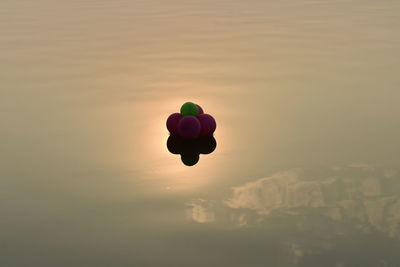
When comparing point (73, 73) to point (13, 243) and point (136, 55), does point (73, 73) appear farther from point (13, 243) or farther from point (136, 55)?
point (13, 243)

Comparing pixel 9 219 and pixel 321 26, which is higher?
pixel 321 26

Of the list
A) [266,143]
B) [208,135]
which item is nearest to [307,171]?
[266,143]

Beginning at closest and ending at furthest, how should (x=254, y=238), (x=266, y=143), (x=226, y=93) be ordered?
(x=254, y=238), (x=266, y=143), (x=226, y=93)

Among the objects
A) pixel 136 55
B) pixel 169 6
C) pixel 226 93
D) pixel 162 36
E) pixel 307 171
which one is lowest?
pixel 307 171

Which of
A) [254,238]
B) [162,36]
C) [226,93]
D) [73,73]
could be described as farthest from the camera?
[162,36]

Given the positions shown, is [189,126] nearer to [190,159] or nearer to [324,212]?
[190,159]

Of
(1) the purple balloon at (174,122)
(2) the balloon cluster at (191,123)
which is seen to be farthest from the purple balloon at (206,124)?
(1) the purple balloon at (174,122)

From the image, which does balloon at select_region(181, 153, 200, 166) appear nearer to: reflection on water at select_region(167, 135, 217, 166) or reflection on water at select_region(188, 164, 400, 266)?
reflection on water at select_region(167, 135, 217, 166)
